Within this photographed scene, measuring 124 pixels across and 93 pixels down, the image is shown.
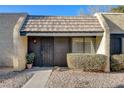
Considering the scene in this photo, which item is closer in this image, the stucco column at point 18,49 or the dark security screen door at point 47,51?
the stucco column at point 18,49

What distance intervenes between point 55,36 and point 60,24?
4.50 ft

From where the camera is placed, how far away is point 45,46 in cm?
1752

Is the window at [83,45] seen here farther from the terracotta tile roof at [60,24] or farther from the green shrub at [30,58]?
the green shrub at [30,58]

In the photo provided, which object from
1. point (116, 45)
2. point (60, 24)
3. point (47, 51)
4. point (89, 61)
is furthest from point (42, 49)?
point (116, 45)

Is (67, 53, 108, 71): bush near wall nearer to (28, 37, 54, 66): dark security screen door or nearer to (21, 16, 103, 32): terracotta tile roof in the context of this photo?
(21, 16, 103, 32): terracotta tile roof

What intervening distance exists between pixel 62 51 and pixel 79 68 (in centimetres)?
338

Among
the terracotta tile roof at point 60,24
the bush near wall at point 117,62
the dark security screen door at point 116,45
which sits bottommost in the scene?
the bush near wall at point 117,62

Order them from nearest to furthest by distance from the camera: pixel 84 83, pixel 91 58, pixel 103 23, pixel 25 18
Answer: pixel 84 83, pixel 91 58, pixel 103 23, pixel 25 18

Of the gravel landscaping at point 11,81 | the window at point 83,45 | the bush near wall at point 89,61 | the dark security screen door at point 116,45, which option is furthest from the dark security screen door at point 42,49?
the dark security screen door at point 116,45

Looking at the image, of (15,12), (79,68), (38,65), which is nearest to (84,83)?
(79,68)

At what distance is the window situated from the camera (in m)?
17.4

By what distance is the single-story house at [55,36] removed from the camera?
15258 mm
